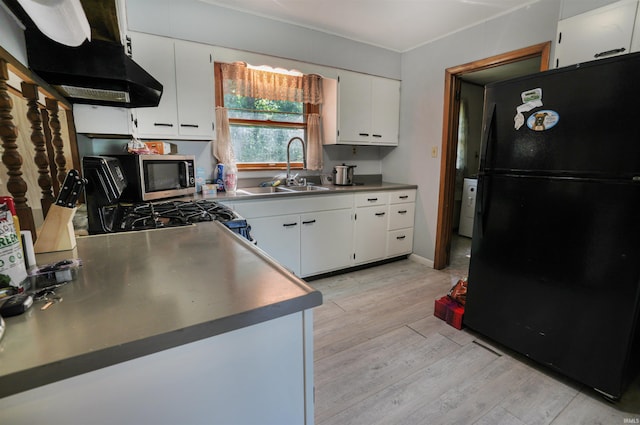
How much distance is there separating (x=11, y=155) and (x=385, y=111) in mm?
3193

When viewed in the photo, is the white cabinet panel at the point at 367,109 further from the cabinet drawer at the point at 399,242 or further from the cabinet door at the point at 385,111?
the cabinet drawer at the point at 399,242

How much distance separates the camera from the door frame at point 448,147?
2811mm

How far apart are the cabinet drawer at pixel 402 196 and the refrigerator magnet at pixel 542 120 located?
172 cm

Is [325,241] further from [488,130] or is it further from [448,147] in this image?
[488,130]

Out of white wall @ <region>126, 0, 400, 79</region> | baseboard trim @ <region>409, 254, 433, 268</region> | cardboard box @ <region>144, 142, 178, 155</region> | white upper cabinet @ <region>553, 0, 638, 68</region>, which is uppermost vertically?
white wall @ <region>126, 0, 400, 79</region>

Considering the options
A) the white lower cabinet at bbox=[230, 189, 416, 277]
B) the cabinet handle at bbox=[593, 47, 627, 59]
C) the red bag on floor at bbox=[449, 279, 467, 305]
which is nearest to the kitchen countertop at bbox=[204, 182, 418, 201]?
the white lower cabinet at bbox=[230, 189, 416, 277]

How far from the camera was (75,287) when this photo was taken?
29.1 inches

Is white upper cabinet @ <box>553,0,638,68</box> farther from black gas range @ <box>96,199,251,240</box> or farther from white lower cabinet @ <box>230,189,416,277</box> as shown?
black gas range @ <box>96,199,251,240</box>

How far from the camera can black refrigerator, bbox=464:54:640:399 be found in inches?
56.1

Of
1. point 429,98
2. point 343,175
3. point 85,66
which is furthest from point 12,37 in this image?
point 429,98

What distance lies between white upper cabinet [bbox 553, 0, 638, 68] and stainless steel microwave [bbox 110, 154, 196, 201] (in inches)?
108

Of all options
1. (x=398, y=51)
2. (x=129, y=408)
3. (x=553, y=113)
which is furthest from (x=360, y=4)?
(x=129, y=408)

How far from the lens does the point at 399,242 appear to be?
352 cm

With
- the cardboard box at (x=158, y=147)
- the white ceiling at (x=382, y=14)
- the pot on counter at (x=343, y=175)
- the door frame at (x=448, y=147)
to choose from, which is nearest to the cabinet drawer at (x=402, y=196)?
the door frame at (x=448, y=147)
